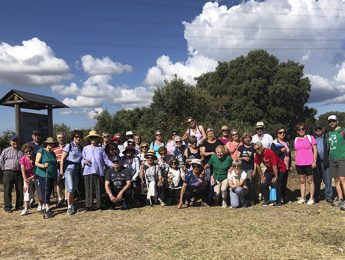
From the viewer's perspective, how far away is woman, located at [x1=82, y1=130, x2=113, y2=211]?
8.81 m

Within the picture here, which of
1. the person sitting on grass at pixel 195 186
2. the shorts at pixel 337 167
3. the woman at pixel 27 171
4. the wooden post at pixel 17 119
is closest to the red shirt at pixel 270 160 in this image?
the shorts at pixel 337 167

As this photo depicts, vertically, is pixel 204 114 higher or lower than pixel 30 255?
higher

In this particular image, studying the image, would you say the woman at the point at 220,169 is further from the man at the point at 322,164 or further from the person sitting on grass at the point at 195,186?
the man at the point at 322,164

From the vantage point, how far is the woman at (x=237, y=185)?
8848 millimetres

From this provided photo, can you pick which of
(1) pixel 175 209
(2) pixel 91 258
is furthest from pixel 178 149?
(2) pixel 91 258

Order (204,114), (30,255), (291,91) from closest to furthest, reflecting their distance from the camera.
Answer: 1. (30,255)
2. (204,114)
3. (291,91)

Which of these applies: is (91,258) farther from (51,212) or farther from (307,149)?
(307,149)

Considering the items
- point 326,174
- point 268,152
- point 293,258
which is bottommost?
point 293,258

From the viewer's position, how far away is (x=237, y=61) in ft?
150

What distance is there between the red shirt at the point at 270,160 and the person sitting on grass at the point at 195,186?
4.58ft

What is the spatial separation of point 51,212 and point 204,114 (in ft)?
68.8

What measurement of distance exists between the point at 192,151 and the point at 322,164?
3.05 m

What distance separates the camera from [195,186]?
29.9ft

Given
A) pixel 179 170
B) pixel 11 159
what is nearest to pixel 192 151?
pixel 179 170
